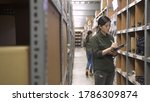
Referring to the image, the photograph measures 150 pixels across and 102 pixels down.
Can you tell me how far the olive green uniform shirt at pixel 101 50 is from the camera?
368 centimetres

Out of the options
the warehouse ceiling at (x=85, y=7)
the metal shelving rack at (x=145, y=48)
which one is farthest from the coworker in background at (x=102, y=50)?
the warehouse ceiling at (x=85, y=7)

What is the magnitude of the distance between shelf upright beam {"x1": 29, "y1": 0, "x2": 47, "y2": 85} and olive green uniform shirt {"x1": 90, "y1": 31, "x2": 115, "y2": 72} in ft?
8.71

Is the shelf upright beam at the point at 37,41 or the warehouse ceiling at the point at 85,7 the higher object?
the warehouse ceiling at the point at 85,7

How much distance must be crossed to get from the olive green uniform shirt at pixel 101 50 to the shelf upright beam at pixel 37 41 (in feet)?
8.71

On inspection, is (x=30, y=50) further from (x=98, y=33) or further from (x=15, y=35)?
(x=98, y=33)

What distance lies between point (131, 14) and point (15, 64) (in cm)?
353

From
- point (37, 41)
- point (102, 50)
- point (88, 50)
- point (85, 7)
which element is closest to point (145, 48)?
point (102, 50)

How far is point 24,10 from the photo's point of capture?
193 cm

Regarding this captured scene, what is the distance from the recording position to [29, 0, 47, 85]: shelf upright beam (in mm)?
1011

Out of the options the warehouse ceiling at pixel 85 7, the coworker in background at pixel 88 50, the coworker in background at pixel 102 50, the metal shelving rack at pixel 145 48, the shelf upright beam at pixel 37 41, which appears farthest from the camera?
the warehouse ceiling at pixel 85 7

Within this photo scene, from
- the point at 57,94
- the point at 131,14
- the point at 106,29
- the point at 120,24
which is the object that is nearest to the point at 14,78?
the point at 57,94

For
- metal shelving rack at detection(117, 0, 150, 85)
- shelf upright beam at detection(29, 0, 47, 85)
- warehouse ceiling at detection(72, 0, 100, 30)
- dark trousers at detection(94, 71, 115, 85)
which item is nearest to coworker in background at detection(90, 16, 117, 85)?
dark trousers at detection(94, 71, 115, 85)

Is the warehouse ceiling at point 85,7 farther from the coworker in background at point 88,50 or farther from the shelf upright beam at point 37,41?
the shelf upright beam at point 37,41

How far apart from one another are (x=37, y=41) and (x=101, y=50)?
275 cm
